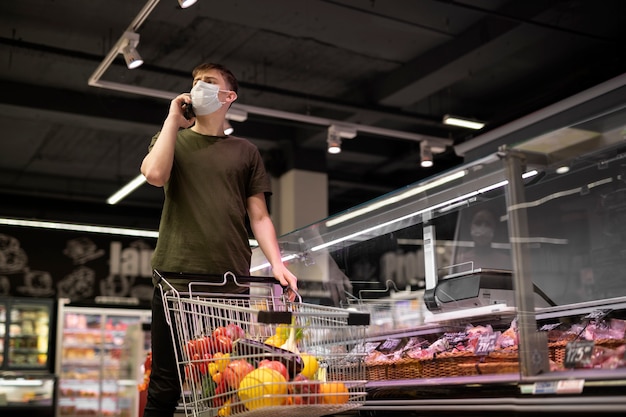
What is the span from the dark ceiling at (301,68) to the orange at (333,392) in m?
5.05

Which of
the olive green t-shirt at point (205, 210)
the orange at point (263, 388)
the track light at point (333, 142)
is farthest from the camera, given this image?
the track light at point (333, 142)

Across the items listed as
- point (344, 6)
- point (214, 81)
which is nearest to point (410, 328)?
point (214, 81)

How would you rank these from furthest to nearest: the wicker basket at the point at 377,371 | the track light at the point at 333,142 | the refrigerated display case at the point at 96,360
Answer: the refrigerated display case at the point at 96,360 < the track light at the point at 333,142 < the wicker basket at the point at 377,371

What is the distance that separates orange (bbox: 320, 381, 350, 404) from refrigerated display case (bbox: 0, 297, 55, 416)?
10.3m

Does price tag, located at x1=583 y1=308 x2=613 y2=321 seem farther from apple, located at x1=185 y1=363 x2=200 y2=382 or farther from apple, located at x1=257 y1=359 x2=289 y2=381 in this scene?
apple, located at x1=185 y1=363 x2=200 y2=382

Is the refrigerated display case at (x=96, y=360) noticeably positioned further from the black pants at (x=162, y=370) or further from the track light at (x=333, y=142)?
the black pants at (x=162, y=370)

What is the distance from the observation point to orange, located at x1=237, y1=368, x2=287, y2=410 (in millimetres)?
2199

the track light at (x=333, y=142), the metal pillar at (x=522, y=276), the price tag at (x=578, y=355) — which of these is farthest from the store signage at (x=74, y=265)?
the price tag at (x=578, y=355)

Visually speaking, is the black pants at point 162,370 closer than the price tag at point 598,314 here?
Yes

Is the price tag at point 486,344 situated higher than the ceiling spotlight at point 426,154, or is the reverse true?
the ceiling spotlight at point 426,154

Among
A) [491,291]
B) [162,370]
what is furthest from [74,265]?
[162,370]

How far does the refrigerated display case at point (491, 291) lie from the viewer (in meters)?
2.32

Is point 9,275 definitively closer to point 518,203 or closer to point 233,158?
point 233,158

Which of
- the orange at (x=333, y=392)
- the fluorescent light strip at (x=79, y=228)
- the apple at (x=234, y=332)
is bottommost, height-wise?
the orange at (x=333, y=392)
